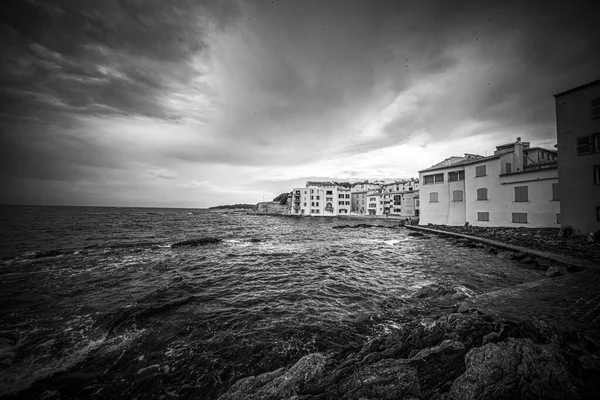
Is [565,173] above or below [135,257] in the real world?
above

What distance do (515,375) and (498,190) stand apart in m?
32.3

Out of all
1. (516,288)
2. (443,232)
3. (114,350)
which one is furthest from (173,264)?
(443,232)

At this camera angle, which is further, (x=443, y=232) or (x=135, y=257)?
(x=443, y=232)

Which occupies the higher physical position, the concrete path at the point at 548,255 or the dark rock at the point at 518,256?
the concrete path at the point at 548,255

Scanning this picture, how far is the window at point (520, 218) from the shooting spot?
2498 centimetres

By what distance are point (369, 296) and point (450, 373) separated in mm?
6269

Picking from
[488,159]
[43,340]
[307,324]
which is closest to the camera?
[43,340]

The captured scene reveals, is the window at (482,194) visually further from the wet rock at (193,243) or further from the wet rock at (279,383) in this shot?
the wet rock at (193,243)

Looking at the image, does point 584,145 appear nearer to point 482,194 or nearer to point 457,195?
point 482,194

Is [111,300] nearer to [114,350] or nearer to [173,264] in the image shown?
[114,350]

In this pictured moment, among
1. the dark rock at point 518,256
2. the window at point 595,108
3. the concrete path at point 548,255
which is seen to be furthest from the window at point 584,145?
the dark rock at point 518,256

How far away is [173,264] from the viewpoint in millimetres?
17234

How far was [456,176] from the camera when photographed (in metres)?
33.4

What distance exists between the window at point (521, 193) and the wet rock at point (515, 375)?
29519mm
